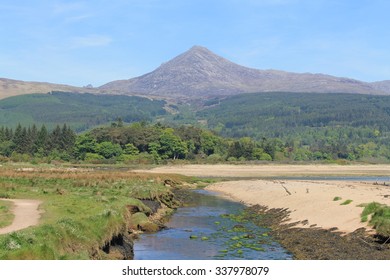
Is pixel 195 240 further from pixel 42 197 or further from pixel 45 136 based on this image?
pixel 45 136

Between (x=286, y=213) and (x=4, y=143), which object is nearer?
(x=286, y=213)

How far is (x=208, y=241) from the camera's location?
35438 mm

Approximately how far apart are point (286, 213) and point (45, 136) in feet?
473

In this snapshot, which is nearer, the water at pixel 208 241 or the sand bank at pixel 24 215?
the sand bank at pixel 24 215

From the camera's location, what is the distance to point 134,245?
109 ft

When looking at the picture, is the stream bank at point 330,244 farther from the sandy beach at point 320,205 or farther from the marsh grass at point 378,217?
the sandy beach at point 320,205

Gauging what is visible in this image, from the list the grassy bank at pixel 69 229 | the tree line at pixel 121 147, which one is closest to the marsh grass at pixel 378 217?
the grassy bank at pixel 69 229

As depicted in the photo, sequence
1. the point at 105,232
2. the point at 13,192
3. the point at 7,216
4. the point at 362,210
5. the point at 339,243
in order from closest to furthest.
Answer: the point at 105,232
the point at 7,216
the point at 339,243
the point at 362,210
the point at 13,192

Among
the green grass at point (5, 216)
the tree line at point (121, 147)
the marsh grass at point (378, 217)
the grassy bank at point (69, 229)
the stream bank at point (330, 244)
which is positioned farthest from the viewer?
the tree line at point (121, 147)

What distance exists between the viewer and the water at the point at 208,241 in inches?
1199

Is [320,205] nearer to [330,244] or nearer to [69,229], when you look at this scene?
[330,244]

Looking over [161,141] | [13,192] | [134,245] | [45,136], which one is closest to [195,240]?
[134,245]

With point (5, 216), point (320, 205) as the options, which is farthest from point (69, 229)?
point (320, 205)

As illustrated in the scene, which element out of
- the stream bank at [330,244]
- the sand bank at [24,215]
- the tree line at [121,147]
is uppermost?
the sand bank at [24,215]
